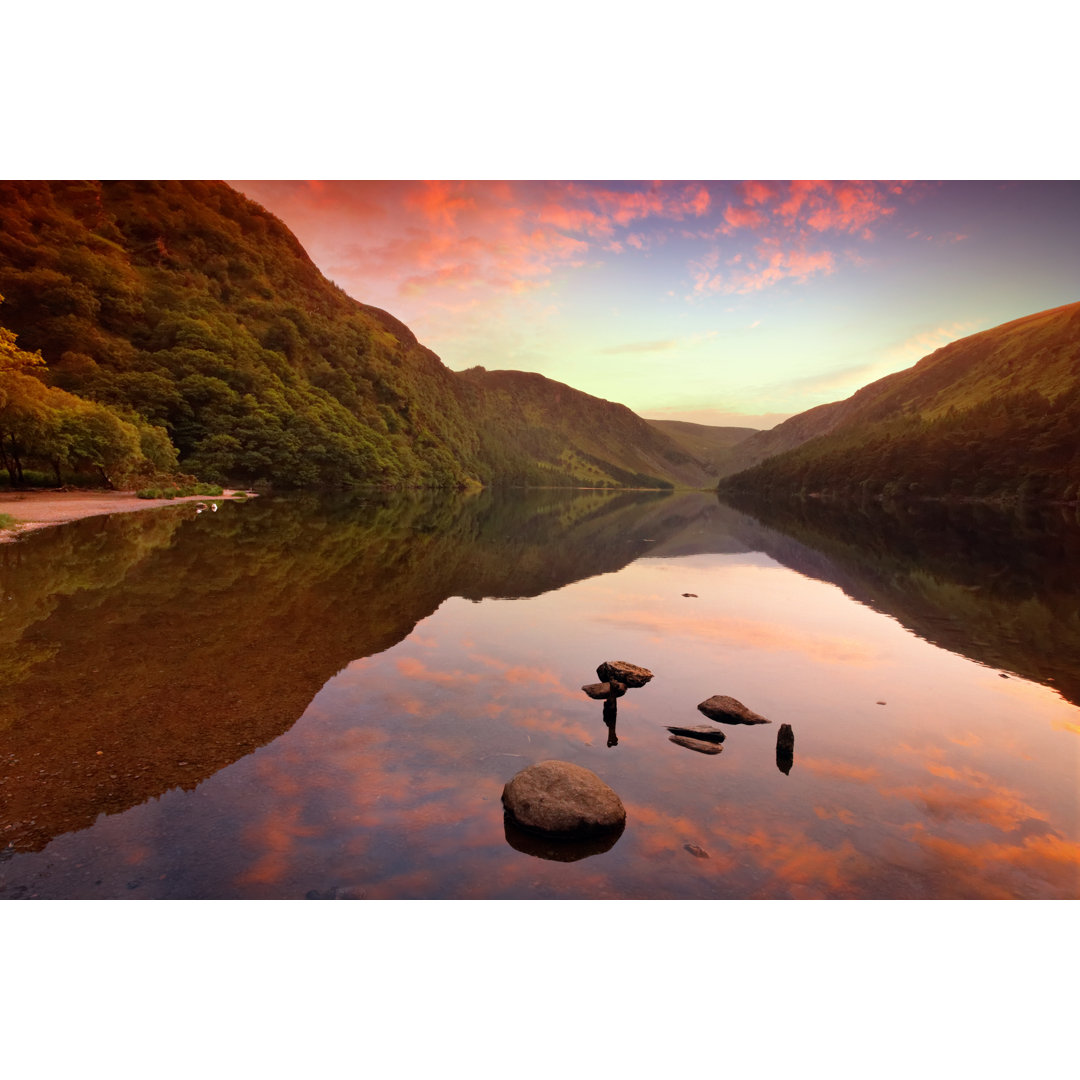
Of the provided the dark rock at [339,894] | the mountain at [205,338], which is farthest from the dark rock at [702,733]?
the mountain at [205,338]

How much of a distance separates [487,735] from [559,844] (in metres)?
3.35

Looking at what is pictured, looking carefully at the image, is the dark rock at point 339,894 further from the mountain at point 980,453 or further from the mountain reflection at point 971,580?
the mountain at point 980,453

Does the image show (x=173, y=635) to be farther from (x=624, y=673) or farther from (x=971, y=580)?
(x=971, y=580)

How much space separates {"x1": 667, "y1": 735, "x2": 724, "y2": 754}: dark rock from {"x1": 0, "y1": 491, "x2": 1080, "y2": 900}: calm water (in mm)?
236

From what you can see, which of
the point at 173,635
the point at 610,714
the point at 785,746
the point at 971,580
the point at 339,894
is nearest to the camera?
the point at 339,894

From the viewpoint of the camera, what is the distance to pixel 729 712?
38.3 ft

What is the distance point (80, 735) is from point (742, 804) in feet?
32.1

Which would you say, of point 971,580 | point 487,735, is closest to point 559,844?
point 487,735

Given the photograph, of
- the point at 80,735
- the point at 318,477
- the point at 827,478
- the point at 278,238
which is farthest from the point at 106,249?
the point at 827,478

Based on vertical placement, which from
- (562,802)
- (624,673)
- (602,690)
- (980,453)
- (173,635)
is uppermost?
(980,453)

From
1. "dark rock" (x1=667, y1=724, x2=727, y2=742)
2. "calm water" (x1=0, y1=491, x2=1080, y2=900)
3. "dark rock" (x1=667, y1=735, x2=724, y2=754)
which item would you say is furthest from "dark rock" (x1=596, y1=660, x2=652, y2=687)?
"dark rock" (x1=667, y1=735, x2=724, y2=754)

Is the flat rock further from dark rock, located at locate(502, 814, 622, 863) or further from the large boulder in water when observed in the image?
dark rock, located at locate(502, 814, 622, 863)

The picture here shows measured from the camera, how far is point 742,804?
8281 millimetres

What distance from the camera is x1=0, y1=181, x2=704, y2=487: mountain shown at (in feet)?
267
